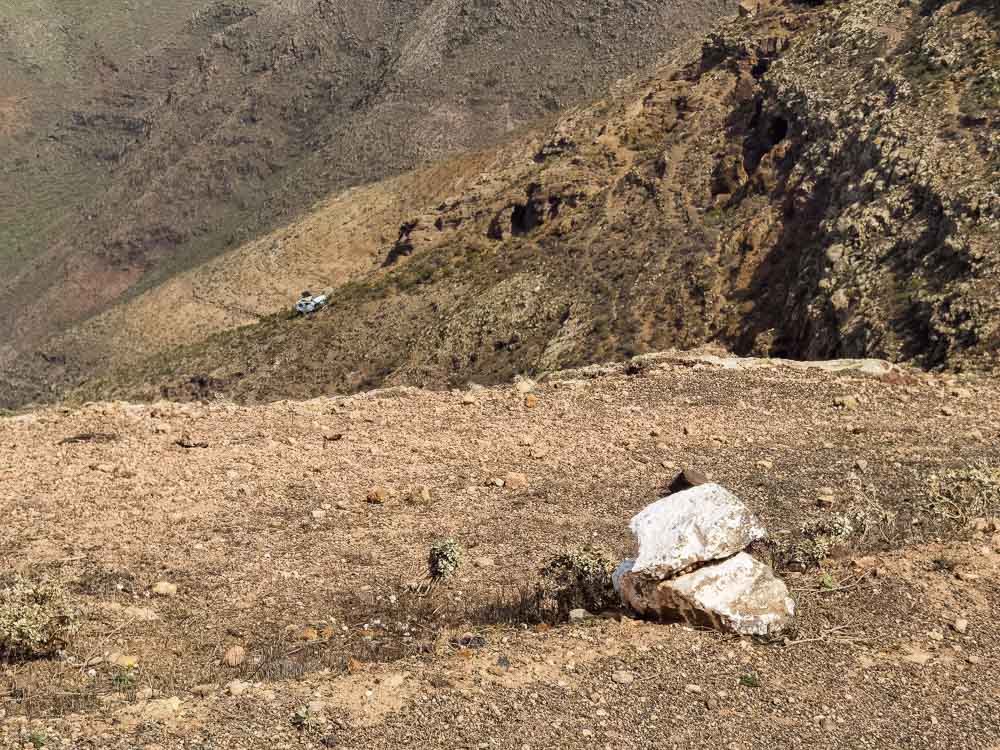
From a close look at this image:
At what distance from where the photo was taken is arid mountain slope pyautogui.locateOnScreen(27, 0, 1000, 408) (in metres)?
15.1

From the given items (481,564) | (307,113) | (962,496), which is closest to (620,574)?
(481,564)

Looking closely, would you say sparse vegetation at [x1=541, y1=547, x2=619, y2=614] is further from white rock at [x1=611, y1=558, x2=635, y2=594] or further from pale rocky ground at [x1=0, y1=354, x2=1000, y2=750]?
pale rocky ground at [x1=0, y1=354, x2=1000, y2=750]

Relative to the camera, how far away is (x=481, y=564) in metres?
7.77

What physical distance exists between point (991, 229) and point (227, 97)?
78.7m

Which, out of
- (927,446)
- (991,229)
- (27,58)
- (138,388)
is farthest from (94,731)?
(27,58)

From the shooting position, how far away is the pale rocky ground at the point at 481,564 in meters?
5.45

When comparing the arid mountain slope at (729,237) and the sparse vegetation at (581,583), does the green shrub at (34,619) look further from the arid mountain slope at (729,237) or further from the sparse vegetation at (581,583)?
the arid mountain slope at (729,237)

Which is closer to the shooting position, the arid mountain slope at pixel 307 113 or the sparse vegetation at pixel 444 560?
the sparse vegetation at pixel 444 560

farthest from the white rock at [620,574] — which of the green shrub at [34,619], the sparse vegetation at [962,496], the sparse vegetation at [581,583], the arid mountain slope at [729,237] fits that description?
the arid mountain slope at [729,237]

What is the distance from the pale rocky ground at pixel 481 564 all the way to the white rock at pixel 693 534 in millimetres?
440

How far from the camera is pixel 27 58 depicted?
112 m

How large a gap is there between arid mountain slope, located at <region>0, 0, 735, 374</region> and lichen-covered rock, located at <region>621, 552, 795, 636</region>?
5091 centimetres

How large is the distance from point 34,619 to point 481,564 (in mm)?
3195

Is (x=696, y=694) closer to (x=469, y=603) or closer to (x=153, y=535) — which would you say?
(x=469, y=603)
